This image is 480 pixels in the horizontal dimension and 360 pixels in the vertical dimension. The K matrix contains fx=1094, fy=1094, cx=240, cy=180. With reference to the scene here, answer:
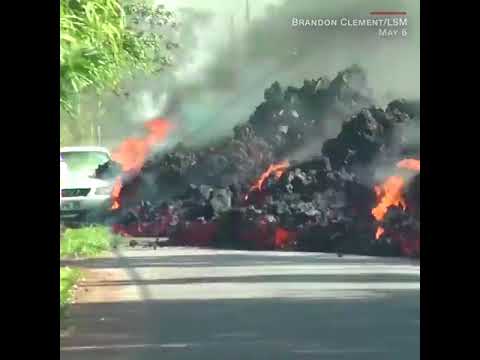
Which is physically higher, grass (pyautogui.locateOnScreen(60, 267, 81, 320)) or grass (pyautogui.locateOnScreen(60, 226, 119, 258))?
grass (pyautogui.locateOnScreen(60, 226, 119, 258))

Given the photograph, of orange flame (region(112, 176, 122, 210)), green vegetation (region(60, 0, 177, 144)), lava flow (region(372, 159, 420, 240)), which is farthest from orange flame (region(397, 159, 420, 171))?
orange flame (region(112, 176, 122, 210))

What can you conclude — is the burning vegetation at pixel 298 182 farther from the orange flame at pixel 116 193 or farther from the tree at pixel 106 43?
the tree at pixel 106 43

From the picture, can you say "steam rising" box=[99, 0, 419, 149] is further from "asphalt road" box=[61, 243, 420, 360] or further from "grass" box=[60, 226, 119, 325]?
"asphalt road" box=[61, 243, 420, 360]

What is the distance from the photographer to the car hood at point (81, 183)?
250 inches

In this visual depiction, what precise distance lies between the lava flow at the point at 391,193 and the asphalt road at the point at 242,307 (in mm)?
284

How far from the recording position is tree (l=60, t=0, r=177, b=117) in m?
6.38

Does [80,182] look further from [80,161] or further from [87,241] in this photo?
[87,241]

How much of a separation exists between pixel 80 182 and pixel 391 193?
1846 millimetres

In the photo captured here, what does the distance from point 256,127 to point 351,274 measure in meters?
1.05

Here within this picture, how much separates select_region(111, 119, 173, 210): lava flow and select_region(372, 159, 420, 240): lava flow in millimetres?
1317

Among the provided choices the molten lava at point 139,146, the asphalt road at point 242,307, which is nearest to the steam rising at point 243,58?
the molten lava at point 139,146

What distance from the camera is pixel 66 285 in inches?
253

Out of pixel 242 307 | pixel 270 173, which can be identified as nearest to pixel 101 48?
pixel 270 173
